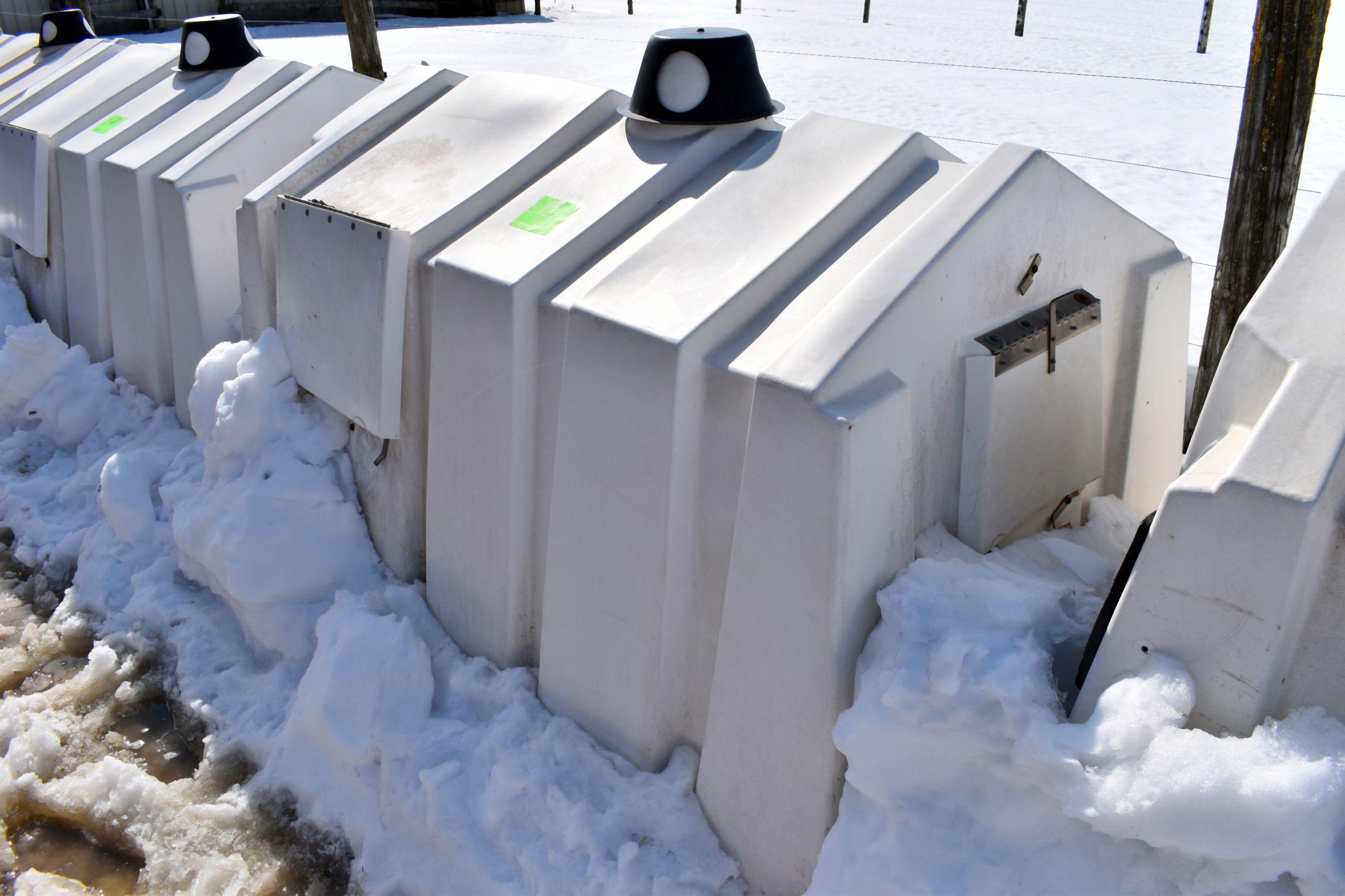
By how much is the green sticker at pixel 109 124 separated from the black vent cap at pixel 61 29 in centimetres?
252

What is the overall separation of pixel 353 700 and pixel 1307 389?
2275mm

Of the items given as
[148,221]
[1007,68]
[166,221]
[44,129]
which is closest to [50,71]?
[44,129]

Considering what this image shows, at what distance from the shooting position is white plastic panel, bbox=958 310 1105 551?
2.51 meters

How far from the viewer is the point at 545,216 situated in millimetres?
2924

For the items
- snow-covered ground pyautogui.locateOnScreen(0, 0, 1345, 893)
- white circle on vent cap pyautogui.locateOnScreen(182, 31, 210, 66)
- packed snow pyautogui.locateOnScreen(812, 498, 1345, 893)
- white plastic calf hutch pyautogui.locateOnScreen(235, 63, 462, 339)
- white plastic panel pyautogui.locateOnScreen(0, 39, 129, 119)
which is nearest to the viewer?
packed snow pyautogui.locateOnScreen(812, 498, 1345, 893)

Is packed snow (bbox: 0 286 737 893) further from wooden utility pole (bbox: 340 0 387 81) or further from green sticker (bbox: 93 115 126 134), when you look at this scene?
wooden utility pole (bbox: 340 0 387 81)

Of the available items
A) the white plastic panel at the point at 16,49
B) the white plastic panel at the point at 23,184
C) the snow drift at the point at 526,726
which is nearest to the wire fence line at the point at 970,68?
the white plastic panel at the point at 16,49

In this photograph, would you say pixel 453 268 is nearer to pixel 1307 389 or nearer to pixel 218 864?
pixel 218 864

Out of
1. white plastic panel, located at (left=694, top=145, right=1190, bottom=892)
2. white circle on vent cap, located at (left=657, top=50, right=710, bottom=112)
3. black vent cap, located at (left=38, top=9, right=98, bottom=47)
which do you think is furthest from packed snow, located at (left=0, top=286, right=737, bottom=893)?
black vent cap, located at (left=38, top=9, right=98, bottom=47)

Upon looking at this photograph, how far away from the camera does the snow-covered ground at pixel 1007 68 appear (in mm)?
6051

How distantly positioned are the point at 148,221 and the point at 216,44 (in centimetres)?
118

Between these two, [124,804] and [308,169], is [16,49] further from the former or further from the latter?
[124,804]

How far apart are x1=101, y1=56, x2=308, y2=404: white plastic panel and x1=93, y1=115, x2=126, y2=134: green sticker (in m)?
0.34

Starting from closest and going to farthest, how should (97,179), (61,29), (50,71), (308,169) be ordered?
(308,169) < (97,179) < (50,71) < (61,29)
